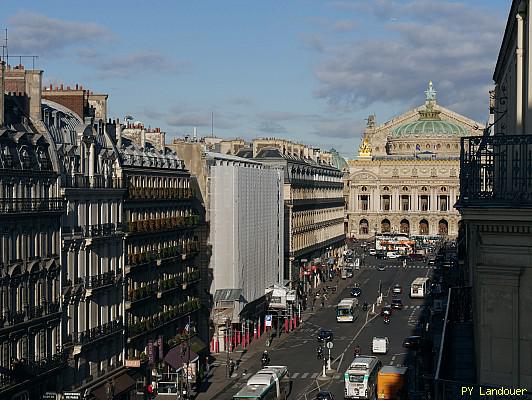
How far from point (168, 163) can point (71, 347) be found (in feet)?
104

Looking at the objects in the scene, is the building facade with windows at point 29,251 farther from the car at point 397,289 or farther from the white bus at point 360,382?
the car at point 397,289

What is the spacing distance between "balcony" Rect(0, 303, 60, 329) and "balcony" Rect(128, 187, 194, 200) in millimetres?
17736

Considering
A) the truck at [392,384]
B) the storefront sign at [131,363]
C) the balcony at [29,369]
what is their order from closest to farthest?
the balcony at [29,369]
the truck at [392,384]
the storefront sign at [131,363]

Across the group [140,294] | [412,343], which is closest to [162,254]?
[140,294]

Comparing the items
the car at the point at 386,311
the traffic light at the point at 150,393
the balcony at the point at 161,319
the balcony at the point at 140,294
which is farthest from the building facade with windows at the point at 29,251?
the car at the point at 386,311

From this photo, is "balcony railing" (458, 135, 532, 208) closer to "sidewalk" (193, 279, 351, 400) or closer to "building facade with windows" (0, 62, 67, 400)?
"building facade with windows" (0, 62, 67, 400)

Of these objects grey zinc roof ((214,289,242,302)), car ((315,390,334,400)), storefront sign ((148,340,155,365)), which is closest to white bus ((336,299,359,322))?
grey zinc roof ((214,289,242,302))

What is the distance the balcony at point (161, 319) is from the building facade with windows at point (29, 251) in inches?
505

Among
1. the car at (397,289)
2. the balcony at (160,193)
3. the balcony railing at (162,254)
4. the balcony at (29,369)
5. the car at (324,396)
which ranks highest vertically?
the balcony at (160,193)

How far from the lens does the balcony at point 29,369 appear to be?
5612cm

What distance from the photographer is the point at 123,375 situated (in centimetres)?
7394

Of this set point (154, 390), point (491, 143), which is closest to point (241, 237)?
point (154, 390)

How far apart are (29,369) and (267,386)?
17.1 m

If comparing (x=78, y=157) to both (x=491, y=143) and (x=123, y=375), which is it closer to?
(x=123, y=375)
